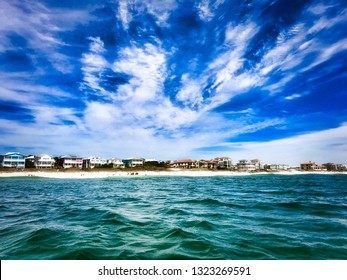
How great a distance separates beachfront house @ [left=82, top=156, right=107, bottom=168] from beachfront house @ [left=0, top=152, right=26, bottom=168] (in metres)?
31.8

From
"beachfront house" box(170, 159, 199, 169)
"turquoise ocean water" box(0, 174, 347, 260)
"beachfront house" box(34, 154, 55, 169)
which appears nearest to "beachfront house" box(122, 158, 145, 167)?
"beachfront house" box(170, 159, 199, 169)

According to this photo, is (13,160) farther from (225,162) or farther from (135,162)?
(225,162)

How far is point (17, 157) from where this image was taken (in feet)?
324

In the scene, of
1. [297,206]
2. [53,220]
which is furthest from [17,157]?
[297,206]

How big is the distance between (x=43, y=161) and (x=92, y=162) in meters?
27.6

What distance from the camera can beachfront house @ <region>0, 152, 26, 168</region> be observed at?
9688 centimetres

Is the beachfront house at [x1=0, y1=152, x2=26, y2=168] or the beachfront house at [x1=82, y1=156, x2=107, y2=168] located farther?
the beachfront house at [x1=82, y1=156, x2=107, y2=168]

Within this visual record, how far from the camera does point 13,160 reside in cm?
9794

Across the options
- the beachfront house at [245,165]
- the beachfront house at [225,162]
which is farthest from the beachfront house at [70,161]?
the beachfront house at [245,165]

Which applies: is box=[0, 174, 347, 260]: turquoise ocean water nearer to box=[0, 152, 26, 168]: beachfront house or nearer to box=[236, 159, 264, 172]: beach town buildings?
box=[0, 152, 26, 168]: beachfront house

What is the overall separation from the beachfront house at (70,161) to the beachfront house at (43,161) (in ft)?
23.4

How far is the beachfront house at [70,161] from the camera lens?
116062 mm
